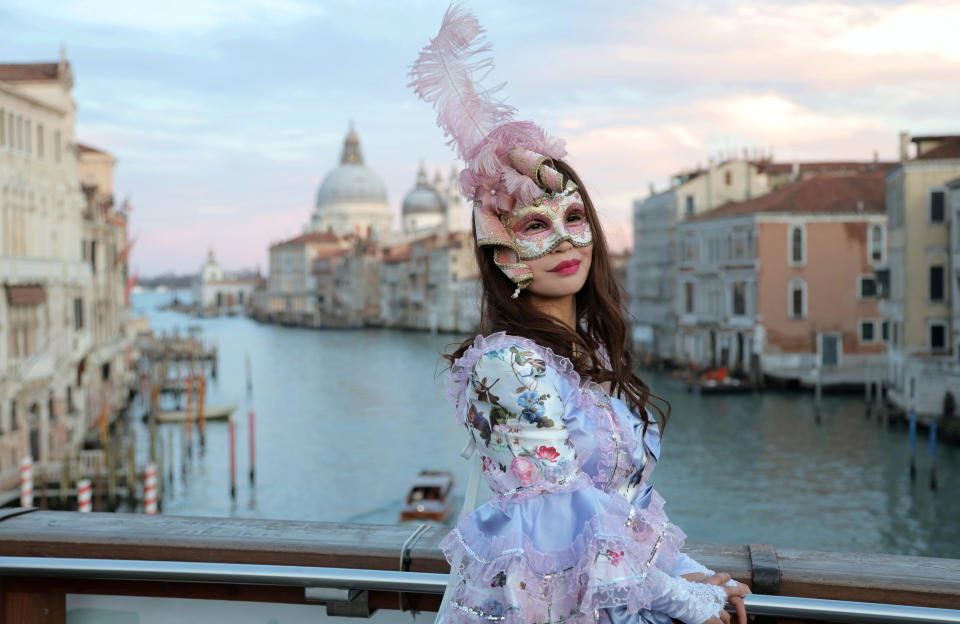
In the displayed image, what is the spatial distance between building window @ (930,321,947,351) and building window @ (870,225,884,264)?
31.7 feet

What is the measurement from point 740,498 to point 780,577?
48.3ft

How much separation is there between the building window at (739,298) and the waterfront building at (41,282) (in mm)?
17413

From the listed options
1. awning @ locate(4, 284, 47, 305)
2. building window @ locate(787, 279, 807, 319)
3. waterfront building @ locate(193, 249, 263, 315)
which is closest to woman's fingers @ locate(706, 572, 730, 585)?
awning @ locate(4, 284, 47, 305)

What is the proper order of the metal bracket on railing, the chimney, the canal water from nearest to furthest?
the metal bracket on railing < the canal water < the chimney

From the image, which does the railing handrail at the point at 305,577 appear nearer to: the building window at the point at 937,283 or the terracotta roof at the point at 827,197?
the building window at the point at 937,283

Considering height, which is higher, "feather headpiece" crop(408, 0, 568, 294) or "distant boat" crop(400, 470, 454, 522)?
"feather headpiece" crop(408, 0, 568, 294)

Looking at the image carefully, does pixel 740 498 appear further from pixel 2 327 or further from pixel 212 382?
pixel 212 382

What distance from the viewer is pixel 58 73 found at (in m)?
18.1

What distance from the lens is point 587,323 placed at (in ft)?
5.65

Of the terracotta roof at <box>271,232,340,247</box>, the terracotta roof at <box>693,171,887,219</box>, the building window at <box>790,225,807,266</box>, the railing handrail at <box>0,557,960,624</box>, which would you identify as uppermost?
the terracotta roof at <box>271,232,340,247</box>

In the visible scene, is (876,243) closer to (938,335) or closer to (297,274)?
(938,335)

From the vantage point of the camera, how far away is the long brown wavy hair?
157 cm

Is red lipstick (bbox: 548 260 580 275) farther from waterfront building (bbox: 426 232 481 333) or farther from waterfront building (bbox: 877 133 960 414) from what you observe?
waterfront building (bbox: 426 232 481 333)

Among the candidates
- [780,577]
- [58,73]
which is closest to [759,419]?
[58,73]
